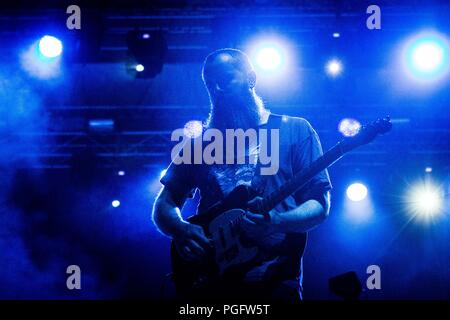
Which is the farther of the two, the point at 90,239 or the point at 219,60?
the point at 90,239

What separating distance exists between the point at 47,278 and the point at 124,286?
889mm

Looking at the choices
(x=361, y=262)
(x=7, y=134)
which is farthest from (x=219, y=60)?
(x=361, y=262)

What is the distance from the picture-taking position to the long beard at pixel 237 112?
2.97m

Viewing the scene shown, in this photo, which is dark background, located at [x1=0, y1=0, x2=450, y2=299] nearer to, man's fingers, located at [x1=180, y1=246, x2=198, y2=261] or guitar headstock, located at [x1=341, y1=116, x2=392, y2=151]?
guitar headstock, located at [x1=341, y1=116, x2=392, y2=151]

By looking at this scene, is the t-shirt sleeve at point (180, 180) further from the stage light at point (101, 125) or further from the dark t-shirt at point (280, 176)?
the stage light at point (101, 125)

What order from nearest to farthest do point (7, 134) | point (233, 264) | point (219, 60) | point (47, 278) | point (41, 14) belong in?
point (233, 264) < point (219, 60) < point (41, 14) < point (7, 134) < point (47, 278)

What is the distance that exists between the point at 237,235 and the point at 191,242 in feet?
0.71

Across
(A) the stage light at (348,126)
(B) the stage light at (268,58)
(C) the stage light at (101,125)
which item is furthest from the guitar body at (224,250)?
(C) the stage light at (101,125)

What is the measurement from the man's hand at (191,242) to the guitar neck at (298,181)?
31cm

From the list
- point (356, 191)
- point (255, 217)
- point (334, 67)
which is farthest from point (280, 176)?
point (356, 191)

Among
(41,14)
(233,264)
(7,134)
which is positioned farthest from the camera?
(7,134)

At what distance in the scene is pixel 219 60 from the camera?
291cm

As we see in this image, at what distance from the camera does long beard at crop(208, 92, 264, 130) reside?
9.74ft
